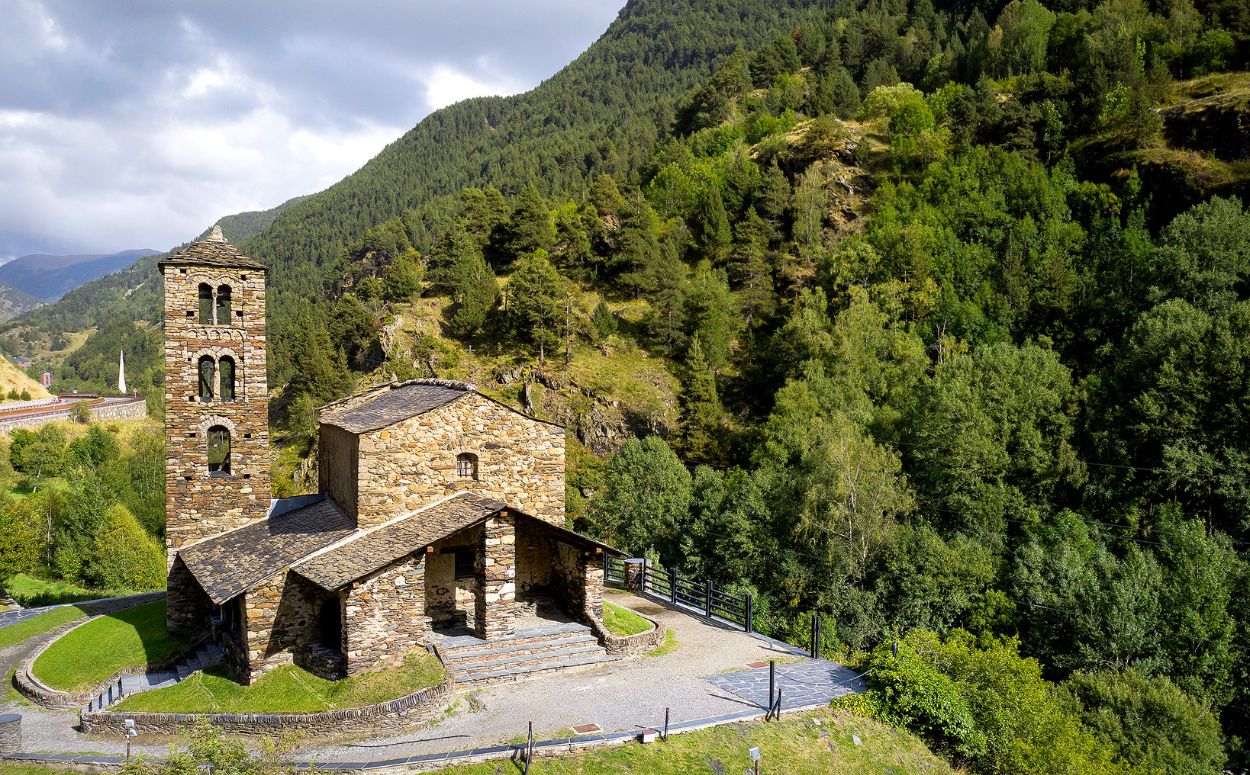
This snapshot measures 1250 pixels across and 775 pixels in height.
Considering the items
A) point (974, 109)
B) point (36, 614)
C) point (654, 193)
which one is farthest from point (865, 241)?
point (36, 614)

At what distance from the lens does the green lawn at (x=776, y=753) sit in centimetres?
1345

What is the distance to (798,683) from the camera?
1739 centimetres

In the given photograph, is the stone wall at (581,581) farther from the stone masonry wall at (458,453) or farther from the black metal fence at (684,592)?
the black metal fence at (684,592)

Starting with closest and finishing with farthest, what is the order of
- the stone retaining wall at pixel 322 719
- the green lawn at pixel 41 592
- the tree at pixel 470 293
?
1. the stone retaining wall at pixel 322 719
2. the green lawn at pixel 41 592
3. the tree at pixel 470 293

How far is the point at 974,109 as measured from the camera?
63.8 m

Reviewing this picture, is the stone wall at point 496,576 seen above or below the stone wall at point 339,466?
below

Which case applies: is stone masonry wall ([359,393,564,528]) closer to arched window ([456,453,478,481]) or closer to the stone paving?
arched window ([456,453,478,481])

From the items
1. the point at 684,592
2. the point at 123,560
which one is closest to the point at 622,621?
the point at 684,592

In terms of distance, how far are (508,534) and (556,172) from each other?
323 ft

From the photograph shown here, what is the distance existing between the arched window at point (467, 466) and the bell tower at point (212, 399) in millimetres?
6498

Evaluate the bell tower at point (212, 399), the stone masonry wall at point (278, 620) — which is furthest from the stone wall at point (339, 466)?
the stone masonry wall at point (278, 620)

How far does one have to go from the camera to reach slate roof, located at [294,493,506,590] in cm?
1642

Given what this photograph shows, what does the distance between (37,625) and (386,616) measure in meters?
17.1

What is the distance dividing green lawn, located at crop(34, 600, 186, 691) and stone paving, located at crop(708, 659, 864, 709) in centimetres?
1504
